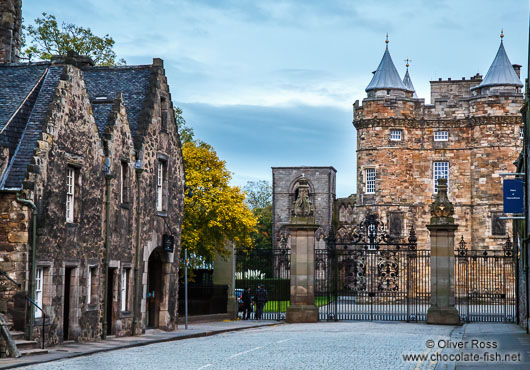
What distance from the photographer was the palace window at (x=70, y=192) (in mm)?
25344

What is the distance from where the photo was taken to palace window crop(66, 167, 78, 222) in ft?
83.1

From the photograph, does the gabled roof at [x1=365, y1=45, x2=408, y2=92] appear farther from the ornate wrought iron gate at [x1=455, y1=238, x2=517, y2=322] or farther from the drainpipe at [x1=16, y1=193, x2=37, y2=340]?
the drainpipe at [x1=16, y1=193, x2=37, y2=340]

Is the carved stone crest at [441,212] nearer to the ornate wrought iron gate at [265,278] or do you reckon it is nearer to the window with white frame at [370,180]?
the ornate wrought iron gate at [265,278]

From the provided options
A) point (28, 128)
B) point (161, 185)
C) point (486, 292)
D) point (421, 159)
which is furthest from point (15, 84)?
point (421, 159)

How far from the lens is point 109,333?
28.2 m

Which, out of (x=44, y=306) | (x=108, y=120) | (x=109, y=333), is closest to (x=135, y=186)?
(x=108, y=120)

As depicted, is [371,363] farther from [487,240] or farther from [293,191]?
[293,191]

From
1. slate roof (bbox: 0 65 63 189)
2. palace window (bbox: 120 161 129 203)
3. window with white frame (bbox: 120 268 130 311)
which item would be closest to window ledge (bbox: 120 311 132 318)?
window with white frame (bbox: 120 268 130 311)

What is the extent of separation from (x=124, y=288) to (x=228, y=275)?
12.5 meters

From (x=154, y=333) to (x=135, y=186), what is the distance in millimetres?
4656

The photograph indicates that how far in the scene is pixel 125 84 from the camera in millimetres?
32375

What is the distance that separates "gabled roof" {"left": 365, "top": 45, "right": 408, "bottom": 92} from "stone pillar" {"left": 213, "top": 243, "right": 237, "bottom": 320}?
32.4 m

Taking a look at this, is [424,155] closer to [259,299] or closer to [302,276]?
[259,299]

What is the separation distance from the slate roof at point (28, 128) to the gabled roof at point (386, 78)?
4705cm
